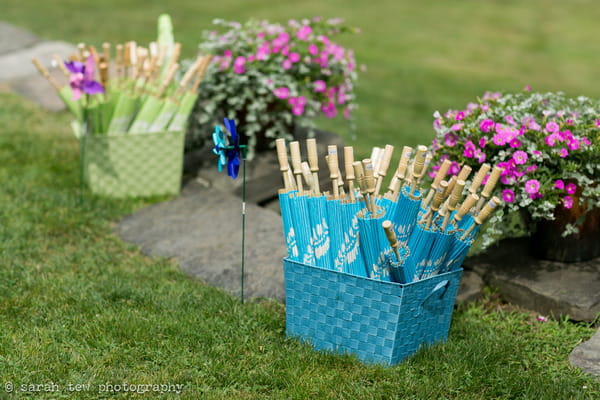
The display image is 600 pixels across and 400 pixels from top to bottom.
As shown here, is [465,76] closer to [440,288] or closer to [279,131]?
[279,131]

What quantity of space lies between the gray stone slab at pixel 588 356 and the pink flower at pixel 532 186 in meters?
0.64

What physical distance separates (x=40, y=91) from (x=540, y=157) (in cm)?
538

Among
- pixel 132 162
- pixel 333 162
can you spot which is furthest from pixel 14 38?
pixel 333 162

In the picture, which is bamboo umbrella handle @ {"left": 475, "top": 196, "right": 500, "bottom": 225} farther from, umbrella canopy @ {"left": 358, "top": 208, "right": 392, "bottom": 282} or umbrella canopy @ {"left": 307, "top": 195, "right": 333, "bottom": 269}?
umbrella canopy @ {"left": 307, "top": 195, "right": 333, "bottom": 269}

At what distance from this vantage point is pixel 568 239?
3.58m

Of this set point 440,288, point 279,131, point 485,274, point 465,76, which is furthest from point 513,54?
point 440,288

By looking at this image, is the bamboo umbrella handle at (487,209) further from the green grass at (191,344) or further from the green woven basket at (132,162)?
the green woven basket at (132,162)

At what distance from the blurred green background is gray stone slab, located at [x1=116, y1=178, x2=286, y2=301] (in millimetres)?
2118

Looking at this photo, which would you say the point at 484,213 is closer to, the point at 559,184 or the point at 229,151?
the point at 559,184

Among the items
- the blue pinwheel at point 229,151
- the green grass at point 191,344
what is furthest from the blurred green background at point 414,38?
the blue pinwheel at point 229,151

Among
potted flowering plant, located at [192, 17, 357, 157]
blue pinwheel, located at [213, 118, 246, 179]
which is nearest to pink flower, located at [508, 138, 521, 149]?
blue pinwheel, located at [213, 118, 246, 179]

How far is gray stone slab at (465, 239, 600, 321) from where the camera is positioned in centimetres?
336

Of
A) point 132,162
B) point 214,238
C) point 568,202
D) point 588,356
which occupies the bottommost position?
point 214,238

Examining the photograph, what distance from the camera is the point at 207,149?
18.2 feet
